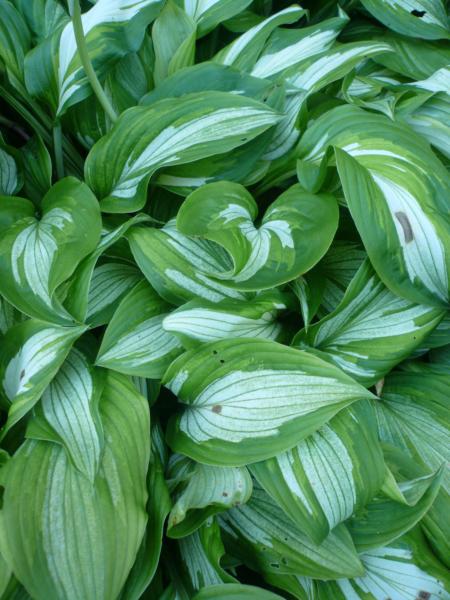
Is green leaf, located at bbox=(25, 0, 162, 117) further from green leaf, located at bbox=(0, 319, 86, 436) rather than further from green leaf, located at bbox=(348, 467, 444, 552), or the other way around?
green leaf, located at bbox=(348, 467, 444, 552)

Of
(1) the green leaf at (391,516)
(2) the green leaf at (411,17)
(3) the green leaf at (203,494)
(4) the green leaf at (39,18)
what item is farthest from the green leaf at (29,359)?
(2) the green leaf at (411,17)

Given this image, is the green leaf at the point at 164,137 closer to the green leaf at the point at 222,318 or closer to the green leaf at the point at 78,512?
the green leaf at the point at 222,318

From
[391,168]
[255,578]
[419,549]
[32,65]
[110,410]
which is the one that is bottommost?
[255,578]

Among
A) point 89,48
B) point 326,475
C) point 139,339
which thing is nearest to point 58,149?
point 89,48

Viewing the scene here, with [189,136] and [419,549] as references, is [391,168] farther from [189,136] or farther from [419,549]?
[419,549]

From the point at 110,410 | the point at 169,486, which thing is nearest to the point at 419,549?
the point at 169,486

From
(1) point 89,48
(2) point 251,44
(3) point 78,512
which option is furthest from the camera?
(2) point 251,44

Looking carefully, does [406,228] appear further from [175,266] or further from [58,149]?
[58,149]
